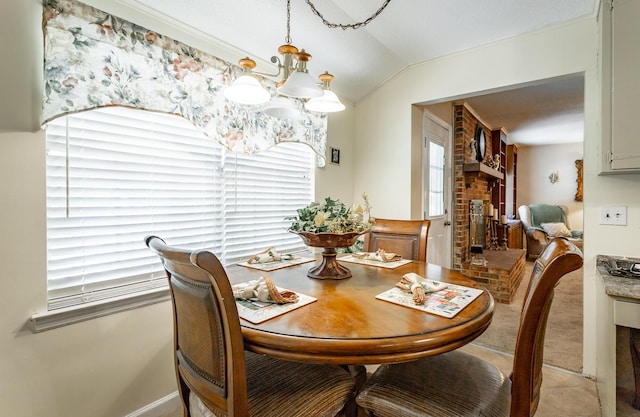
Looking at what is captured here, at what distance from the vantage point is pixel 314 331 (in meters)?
0.90

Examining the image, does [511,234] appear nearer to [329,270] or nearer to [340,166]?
[340,166]

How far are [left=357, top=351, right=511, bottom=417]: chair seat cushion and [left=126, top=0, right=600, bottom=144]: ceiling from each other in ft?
6.75

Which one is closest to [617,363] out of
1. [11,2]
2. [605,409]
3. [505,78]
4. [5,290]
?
[605,409]

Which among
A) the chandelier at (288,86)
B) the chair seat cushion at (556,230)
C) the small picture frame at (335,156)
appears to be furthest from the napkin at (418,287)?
the chair seat cushion at (556,230)

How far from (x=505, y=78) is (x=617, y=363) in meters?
1.96

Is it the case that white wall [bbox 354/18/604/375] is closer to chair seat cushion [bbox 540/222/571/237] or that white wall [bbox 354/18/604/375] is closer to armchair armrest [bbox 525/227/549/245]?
armchair armrest [bbox 525/227/549/245]

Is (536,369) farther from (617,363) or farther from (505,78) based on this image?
(505,78)

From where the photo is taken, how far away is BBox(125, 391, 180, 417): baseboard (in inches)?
64.5

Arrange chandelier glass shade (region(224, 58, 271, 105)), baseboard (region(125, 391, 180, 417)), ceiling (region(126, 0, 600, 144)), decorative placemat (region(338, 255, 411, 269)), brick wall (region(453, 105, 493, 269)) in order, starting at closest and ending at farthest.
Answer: chandelier glass shade (region(224, 58, 271, 105)) → baseboard (region(125, 391, 180, 417)) → decorative placemat (region(338, 255, 411, 269)) → ceiling (region(126, 0, 600, 144)) → brick wall (region(453, 105, 493, 269))

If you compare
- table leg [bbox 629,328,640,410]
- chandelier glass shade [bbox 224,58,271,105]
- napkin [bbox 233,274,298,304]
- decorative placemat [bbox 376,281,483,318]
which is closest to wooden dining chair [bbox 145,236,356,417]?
napkin [bbox 233,274,298,304]

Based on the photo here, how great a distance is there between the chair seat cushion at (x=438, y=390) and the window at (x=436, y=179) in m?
2.48

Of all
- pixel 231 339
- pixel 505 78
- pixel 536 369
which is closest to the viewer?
pixel 231 339

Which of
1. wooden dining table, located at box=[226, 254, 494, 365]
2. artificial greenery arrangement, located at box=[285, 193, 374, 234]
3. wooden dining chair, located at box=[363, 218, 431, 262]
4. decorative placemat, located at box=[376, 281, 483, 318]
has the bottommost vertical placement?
wooden dining table, located at box=[226, 254, 494, 365]

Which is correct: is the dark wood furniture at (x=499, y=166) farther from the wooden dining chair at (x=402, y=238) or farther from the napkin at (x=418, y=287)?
the napkin at (x=418, y=287)
